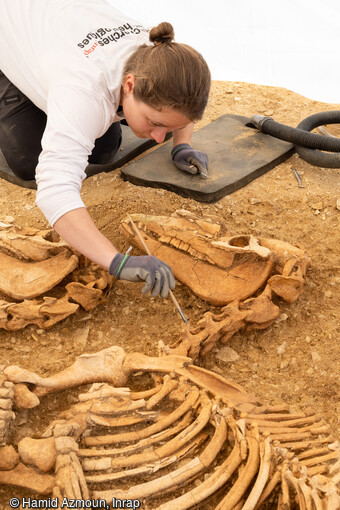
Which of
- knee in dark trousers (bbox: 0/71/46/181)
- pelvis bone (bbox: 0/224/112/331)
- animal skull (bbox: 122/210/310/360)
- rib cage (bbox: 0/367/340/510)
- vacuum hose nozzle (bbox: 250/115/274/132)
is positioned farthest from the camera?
vacuum hose nozzle (bbox: 250/115/274/132)

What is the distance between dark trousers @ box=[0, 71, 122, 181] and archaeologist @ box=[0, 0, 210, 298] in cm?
39

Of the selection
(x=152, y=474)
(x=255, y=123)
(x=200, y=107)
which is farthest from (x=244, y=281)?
(x=255, y=123)

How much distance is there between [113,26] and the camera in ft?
10.3

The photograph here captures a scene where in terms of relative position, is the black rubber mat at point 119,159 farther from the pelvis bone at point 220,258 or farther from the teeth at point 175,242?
the teeth at point 175,242

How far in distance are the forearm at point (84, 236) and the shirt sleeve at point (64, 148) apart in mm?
33

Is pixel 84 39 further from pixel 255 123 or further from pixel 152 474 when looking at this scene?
pixel 152 474

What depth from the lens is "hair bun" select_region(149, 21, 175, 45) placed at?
103 inches

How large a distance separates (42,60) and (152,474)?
7.03ft

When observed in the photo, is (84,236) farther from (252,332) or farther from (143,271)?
(252,332)

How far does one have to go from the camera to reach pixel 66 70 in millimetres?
2805

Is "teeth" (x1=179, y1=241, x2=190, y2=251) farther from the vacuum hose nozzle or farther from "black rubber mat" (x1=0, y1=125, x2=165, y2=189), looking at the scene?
the vacuum hose nozzle

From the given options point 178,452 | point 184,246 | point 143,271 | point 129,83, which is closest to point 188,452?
point 178,452

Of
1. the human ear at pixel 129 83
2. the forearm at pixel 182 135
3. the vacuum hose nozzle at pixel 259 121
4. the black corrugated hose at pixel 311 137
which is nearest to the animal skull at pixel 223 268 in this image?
the human ear at pixel 129 83

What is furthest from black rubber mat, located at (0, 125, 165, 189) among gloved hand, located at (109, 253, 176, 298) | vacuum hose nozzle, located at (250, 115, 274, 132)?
gloved hand, located at (109, 253, 176, 298)
